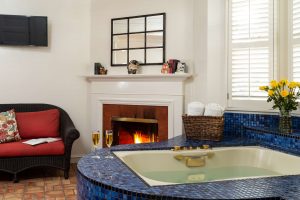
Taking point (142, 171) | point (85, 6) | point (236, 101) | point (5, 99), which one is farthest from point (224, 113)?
point (5, 99)

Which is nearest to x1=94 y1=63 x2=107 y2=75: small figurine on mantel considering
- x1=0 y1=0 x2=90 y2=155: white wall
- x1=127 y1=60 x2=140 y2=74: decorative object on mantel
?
x1=0 y1=0 x2=90 y2=155: white wall

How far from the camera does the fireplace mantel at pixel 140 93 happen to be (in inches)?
154

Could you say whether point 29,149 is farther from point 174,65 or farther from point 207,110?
point 207,110

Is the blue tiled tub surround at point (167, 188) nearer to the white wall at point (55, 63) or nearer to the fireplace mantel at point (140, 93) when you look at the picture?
the fireplace mantel at point (140, 93)

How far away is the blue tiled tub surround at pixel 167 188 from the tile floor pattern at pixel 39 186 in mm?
1589

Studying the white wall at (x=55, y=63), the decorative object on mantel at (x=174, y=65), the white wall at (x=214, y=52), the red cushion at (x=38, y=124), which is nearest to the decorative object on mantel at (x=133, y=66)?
the decorative object on mantel at (x=174, y=65)

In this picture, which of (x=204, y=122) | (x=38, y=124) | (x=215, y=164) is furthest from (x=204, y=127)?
(x=38, y=124)

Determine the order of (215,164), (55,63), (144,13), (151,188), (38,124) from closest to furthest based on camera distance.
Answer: (151,188) < (215,164) < (38,124) < (144,13) < (55,63)

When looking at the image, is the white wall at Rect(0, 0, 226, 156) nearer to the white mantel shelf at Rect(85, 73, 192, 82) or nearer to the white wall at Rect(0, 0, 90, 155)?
the white wall at Rect(0, 0, 90, 155)

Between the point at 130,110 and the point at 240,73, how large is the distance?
1.69m

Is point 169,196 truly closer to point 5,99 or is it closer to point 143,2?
point 143,2

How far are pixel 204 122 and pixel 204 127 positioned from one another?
0.05m

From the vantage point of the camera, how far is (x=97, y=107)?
454 centimetres

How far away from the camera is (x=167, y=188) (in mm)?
1485
